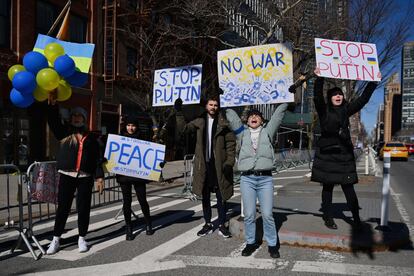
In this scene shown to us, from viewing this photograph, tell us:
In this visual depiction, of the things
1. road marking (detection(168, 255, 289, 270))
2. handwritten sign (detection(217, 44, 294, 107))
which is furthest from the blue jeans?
handwritten sign (detection(217, 44, 294, 107))

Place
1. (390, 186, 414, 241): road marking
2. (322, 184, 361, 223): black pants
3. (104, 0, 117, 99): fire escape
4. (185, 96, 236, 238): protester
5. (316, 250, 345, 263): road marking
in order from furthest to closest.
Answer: (104, 0, 117, 99): fire escape → (390, 186, 414, 241): road marking → (185, 96, 236, 238): protester → (322, 184, 361, 223): black pants → (316, 250, 345, 263): road marking

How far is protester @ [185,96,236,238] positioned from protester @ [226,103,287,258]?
2.69 ft

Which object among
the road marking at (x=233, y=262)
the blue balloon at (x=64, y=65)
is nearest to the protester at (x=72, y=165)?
the blue balloon at (x=64, y=65)

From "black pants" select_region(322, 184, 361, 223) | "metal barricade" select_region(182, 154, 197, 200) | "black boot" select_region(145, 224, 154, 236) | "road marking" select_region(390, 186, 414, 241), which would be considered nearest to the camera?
"black pants" select_region(322, 184, 361, 223)

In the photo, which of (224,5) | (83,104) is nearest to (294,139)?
(83,104)

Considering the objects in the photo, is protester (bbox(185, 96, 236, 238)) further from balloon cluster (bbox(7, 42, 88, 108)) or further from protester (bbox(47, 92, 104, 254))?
balloon cluster (bbox(7, 42, 88, 108))

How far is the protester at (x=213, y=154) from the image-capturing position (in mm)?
5918

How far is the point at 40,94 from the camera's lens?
5.28 m

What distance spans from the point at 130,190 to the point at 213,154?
139cm

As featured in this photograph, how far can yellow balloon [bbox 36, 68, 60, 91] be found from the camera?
506 cm

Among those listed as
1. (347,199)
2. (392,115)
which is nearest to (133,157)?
(347,199)

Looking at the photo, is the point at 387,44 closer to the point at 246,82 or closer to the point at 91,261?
the point at 246,82

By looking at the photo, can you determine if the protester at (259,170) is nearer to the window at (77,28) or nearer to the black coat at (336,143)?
the black coat at (336,143)

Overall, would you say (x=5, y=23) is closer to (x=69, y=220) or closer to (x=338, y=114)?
(x=69, y=220)
